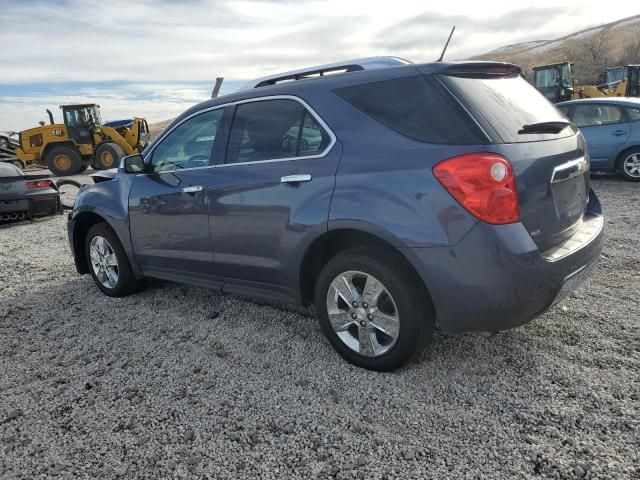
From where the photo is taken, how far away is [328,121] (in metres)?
3.09

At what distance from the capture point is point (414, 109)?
9.19 ft

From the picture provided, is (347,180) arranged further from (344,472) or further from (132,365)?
(132,365)

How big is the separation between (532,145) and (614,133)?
7.72 metres

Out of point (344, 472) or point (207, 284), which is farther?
point (207, 284)

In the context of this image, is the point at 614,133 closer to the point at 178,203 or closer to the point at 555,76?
Result: the point at 178,203

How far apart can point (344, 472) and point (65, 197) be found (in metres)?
12.5

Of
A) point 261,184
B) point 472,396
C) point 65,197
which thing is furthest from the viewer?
point 65,197

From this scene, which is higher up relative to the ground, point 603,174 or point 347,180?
point 347,180

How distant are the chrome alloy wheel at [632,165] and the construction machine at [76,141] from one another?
15862 mm

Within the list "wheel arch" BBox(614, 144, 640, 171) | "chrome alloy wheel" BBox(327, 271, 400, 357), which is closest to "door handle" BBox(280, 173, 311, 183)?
"chrome alloy wheel" BBox(327, 271, 400, 357)

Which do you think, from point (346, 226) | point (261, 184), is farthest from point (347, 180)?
point (261, 184)

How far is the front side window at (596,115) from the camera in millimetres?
9258

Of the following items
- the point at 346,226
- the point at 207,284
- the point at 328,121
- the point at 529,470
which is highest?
the point at 328,121

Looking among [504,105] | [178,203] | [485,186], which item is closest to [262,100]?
[178,203]
